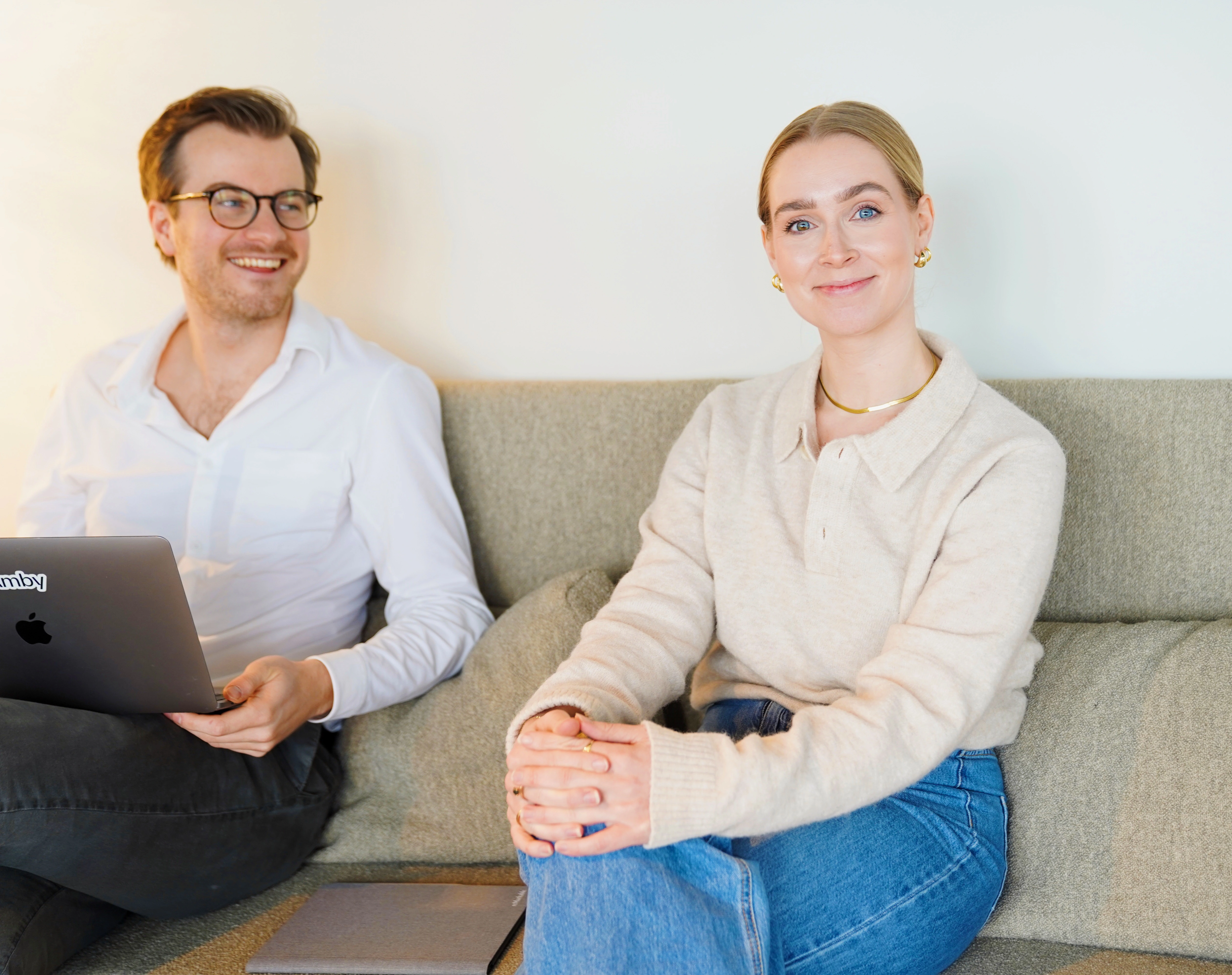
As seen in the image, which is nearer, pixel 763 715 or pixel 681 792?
pixel 681 792

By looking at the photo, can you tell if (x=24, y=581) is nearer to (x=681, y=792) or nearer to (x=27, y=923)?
(x=27, y=923)

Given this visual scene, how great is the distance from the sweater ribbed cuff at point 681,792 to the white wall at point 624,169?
102 centimetres

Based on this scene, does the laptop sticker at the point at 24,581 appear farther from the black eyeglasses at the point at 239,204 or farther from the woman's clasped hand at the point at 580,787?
the black eyeglasses at the point at 239,204

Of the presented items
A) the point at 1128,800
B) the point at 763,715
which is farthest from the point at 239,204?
the point at 1128,800

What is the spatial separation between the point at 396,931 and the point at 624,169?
1345 millimetres

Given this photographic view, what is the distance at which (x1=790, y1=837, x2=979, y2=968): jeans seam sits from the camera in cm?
108

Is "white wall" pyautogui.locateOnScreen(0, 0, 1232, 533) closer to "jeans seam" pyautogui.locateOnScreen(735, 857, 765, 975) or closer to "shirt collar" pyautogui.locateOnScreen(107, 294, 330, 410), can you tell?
"shirt collar" pyautogui.locateOnScreen(107, 294, 330, 410)

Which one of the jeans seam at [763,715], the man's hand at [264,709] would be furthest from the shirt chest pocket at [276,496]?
the jeans seam at [763,715]

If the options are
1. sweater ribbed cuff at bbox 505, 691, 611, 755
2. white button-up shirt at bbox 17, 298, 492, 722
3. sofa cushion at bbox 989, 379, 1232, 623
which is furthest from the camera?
white button-up shirt at bbox 17, 298, 492, 722

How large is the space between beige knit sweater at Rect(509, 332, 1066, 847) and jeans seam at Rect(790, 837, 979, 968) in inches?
5.1

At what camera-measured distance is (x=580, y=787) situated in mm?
1051

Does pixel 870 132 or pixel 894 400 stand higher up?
pixel 870 132

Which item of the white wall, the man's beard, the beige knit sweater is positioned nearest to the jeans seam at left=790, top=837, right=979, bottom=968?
the beige knit sweater

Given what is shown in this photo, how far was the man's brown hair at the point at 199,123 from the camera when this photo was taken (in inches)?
69.2
